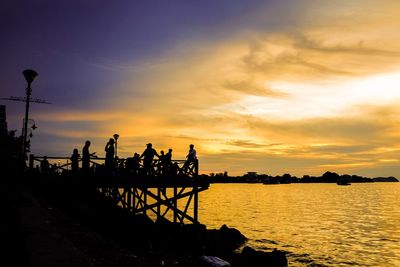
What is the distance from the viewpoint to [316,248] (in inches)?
1382

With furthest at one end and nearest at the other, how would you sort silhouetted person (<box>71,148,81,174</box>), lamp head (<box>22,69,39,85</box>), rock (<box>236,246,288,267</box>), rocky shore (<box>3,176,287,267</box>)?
1. silhouetted person (<box>71,148,81,174</box>)
2. rock (<box>236,246,288,267</box>)
3. lamp head (<box>22,69,39,85</box>)
4. rocky shore (<box>3,176,287,267</box>)

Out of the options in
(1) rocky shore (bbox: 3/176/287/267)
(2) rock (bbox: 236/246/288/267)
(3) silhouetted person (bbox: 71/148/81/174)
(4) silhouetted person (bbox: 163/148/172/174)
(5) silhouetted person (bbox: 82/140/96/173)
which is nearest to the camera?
(1) rocky shore (bbox: 3/176/287/267)

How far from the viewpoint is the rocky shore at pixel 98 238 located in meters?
9.16

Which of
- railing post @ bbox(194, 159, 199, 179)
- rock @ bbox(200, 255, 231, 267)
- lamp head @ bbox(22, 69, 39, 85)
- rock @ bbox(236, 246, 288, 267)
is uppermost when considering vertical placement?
lamp head @ bbox(22, 69, 39, 85)

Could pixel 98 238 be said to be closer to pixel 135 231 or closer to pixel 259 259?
pixel 135 231

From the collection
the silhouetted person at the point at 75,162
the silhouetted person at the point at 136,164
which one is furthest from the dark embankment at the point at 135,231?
the silhouetted person at the point at 136,164

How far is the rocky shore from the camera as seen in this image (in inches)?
360

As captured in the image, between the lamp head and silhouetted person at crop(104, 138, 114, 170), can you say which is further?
silhouetted person at crop(104, 138, 114, 170)

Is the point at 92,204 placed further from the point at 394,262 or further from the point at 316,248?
the point at 394,262

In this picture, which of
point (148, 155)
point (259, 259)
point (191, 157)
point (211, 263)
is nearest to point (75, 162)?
point (148, 155)

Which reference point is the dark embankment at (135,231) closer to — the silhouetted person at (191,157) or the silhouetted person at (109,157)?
the silhouetted person at (109,157)

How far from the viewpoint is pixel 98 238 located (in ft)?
40.4

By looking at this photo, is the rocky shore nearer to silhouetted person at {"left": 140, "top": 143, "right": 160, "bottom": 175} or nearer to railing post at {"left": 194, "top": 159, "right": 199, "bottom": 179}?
railing post at {"left": 194, "top": 159, "right": 199, "bottom": 179}

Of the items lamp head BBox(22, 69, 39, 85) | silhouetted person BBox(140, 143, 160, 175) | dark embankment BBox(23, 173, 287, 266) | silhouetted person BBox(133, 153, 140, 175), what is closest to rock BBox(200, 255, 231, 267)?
dark embankment BBox(23, 173, 287, 266)
